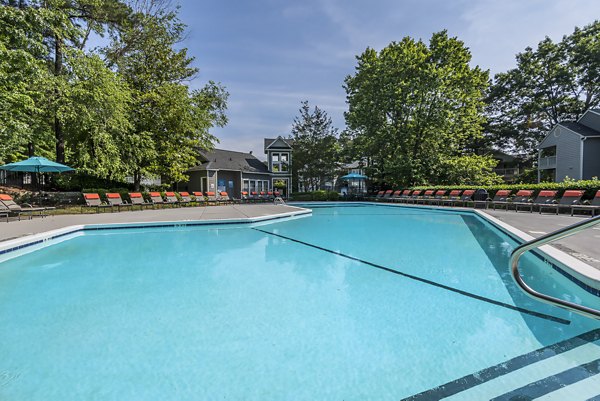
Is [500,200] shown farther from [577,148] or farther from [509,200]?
[577,148]

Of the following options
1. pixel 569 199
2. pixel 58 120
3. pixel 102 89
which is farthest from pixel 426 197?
pixel 58 120

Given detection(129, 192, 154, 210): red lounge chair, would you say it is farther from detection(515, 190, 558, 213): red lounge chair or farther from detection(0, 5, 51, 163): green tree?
detection(515, 190, 558, 213): red lounge chair

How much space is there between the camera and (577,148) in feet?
61.3

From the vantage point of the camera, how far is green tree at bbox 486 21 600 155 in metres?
24.8

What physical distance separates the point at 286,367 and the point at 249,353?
39 cm

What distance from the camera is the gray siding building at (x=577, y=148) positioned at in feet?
60.1

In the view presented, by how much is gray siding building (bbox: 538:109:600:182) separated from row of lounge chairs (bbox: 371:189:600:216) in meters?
9.31

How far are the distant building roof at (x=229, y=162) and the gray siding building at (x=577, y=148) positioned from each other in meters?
23.4

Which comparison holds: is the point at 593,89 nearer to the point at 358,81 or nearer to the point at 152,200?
the point at 358,81

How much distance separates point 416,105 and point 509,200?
1114cm

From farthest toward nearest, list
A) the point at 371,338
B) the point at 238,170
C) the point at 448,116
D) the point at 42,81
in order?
the point at 238,170
the point at 448,116
the point at 42,81
the point at 371,338

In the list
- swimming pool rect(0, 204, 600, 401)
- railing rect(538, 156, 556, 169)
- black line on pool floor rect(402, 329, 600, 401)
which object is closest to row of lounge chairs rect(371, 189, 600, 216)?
swimming pool rect(0, 204, 600, 401)

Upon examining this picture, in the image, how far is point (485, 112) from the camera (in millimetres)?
31031

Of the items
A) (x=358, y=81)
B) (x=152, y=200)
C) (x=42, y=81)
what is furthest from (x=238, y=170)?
(x=42, y=81)
